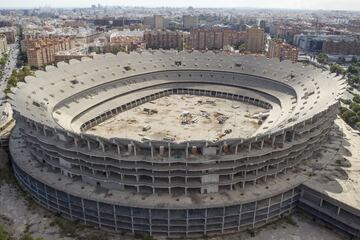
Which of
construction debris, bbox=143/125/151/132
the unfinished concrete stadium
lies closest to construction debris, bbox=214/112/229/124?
construction debris, bbox=143/125/151/132

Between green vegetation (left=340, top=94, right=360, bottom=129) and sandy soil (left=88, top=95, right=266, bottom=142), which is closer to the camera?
sandy soil (left=88, top=95, right=266, bottom=142)

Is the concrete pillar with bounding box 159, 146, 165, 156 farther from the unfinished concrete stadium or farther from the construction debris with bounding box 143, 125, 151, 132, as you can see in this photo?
the construction debris with bounding box 143, 125, 151, 132

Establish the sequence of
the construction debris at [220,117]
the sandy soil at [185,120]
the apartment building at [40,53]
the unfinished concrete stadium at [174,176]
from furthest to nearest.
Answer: the apartment building at [40,53], the construction debris at [220,117], the sandy soil at [185,120], the unfinished concrete stadium at [174,176]

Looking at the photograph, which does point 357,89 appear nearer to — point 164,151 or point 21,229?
point 164,151

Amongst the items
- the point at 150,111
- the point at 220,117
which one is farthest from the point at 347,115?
the point at 150,111

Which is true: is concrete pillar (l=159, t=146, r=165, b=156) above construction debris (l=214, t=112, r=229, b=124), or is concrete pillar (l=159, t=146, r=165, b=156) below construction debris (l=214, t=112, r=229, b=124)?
above

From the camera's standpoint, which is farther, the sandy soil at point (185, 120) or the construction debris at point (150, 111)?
the construction debris at point (150, 111)

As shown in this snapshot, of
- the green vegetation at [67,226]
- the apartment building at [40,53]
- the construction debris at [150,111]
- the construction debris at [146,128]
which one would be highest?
the apartment building at [40,53]

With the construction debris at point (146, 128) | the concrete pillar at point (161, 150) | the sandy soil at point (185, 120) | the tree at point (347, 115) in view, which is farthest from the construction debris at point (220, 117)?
the concrete pillar at point (161, 150)

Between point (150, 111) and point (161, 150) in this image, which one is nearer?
point (161, 150)

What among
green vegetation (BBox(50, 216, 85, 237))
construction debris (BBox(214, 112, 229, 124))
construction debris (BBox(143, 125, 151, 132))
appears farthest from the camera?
construction debris (BBox(214, 112, 229, 124))

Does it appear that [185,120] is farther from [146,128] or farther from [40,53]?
[40,53]

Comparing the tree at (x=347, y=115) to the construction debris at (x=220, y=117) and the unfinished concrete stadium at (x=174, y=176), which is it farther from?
the construction debris at (x=220, y=117)

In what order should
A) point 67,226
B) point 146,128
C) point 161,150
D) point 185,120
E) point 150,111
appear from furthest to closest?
point 150,111
point 185,120
point 146,128
point 67,226
point 161,150
